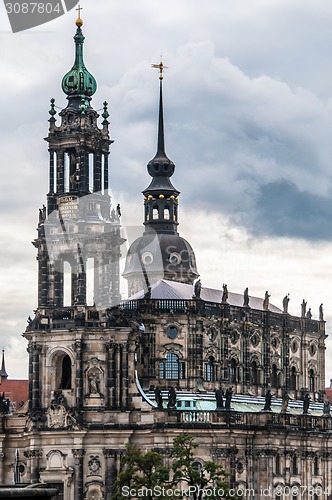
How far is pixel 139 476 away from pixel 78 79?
30.2 m

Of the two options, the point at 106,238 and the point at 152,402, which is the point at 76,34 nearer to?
the point at 106,238

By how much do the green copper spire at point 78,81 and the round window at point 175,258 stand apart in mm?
18948

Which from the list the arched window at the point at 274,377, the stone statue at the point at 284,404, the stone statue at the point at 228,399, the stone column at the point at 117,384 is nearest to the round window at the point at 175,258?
the arched window at the point at 274,377

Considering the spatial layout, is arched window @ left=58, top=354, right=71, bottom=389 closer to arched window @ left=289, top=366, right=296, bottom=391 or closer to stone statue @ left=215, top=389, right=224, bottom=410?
stone statue @ left=215, top=389, right=224, bottom=410

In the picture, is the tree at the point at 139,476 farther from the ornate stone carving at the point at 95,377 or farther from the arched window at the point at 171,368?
the arched window at the point at 171,368

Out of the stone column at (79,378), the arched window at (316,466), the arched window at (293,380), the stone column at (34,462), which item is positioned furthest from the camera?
the arched window at (293,380)

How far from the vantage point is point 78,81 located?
4569 inches

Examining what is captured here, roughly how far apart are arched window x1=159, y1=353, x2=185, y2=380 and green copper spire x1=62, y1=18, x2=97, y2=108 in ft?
62.9

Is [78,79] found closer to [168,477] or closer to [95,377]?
[95,377]

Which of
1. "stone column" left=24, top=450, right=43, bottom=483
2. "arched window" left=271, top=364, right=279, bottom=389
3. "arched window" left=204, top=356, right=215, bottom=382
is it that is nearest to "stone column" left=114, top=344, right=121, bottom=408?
"stone column" left=24, top=450, right=43, bottom=483

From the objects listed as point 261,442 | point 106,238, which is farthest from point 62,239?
point 261,442

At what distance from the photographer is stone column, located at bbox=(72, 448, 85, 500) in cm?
10844

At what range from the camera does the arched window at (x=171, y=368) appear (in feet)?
383

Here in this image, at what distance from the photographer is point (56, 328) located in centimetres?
11175
